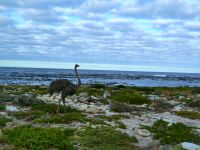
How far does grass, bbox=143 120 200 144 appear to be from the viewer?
1208 cm

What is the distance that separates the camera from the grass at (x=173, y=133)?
12.1 meters

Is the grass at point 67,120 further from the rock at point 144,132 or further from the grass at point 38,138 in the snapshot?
the grass at point 38,138

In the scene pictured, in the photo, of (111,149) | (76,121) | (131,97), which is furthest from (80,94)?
(111,149)

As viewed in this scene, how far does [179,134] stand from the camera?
1255 cm

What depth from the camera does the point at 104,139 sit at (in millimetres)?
11180

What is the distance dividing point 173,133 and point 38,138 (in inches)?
171

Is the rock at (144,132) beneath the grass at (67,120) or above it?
beneath

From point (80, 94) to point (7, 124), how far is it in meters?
10.0

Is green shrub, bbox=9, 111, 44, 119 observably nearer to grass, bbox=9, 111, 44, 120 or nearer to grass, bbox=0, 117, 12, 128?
A: grass, bbox=9, 111, 44, 120

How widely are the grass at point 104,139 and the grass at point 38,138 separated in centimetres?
40

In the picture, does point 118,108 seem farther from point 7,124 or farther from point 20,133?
point 20,133

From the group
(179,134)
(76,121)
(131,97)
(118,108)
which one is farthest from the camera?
(131,97)

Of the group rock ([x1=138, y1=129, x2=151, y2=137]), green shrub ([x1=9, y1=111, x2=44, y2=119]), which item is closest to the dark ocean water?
green shrub ([x1=9, y1=111, x2=44, y2=119])

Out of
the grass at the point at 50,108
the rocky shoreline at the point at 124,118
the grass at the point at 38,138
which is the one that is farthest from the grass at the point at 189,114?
the grass at the point at 38,138
